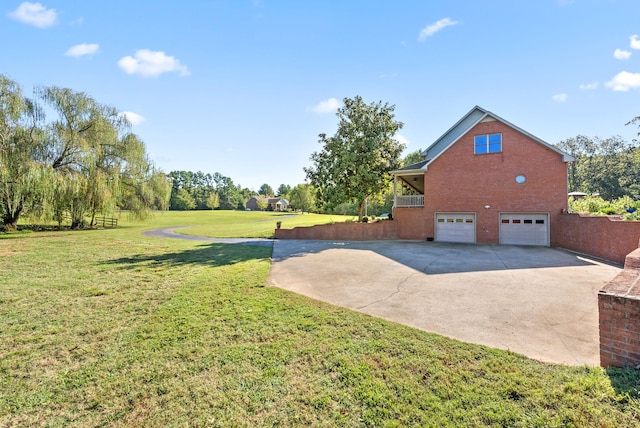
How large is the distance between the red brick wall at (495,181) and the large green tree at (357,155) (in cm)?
396

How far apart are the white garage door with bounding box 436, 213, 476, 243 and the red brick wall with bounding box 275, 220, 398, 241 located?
2671mm

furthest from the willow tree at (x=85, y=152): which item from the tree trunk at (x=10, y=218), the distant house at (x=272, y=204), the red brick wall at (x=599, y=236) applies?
the distant house at (x=272, y=204)

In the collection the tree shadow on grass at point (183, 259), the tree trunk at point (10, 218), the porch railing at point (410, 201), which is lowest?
the tree shadow on grass at point (183, 259)

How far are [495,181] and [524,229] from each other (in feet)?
9.82

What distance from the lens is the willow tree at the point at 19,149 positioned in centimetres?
1673

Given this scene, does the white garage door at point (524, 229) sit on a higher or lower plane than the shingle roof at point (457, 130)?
lower

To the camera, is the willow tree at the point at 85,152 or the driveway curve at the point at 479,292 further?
the willow tree at the point at 85,152

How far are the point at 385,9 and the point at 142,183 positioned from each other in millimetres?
24837

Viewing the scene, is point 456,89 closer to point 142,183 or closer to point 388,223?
point 388,223

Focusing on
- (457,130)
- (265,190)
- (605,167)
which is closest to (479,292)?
(457,130)

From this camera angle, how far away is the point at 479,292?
21.3 ft

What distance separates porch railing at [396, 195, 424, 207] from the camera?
17.3 metres

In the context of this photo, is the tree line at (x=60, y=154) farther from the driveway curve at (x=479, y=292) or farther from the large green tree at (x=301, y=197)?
the large green tree at (x=301, y=197)

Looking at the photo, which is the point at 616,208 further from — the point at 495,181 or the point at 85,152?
the point at 85,152
